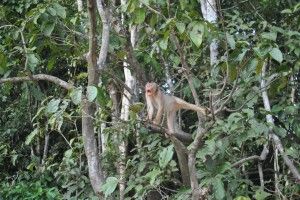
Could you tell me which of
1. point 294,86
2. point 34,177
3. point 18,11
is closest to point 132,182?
point 294,86

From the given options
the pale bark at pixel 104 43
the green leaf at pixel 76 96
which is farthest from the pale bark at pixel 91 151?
the green leaf at pixel 76 96

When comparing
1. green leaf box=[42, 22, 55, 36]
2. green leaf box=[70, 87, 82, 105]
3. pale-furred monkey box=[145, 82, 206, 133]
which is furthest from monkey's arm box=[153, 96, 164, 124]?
green leaf box=[70, 87, 82, 105]

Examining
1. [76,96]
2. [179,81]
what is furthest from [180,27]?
[179,81]

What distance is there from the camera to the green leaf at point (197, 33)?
93.0 inches

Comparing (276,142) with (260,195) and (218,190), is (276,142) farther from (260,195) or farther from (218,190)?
(218,190)

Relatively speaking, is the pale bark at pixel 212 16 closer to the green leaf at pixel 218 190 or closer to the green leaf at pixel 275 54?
the green leaf at pixel 218 190

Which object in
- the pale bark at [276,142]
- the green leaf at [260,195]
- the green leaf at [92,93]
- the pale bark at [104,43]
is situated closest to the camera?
the green leaf at [92,93]

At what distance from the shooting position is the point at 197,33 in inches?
93.5

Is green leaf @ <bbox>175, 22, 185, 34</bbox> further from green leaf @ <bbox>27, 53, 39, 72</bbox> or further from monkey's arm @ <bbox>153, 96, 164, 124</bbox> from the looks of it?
monkey's arm @ <bbox>153, 96, 164, 124</bbox>

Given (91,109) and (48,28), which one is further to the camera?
(48,28)

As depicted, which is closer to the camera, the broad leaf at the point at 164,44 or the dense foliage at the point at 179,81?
the broad leaf at the point at 164,44

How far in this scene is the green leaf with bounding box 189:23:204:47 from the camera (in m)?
2.36

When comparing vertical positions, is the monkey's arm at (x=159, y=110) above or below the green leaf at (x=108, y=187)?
above

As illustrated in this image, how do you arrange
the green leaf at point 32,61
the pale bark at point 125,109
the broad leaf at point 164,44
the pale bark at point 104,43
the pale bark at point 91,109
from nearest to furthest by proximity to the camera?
the broad leaf at point 164,44 → the pale bark at point 91,109 → the pale bark at point 104,43 → the green leaf at point 32,61 → the pale bark at point 125,109
